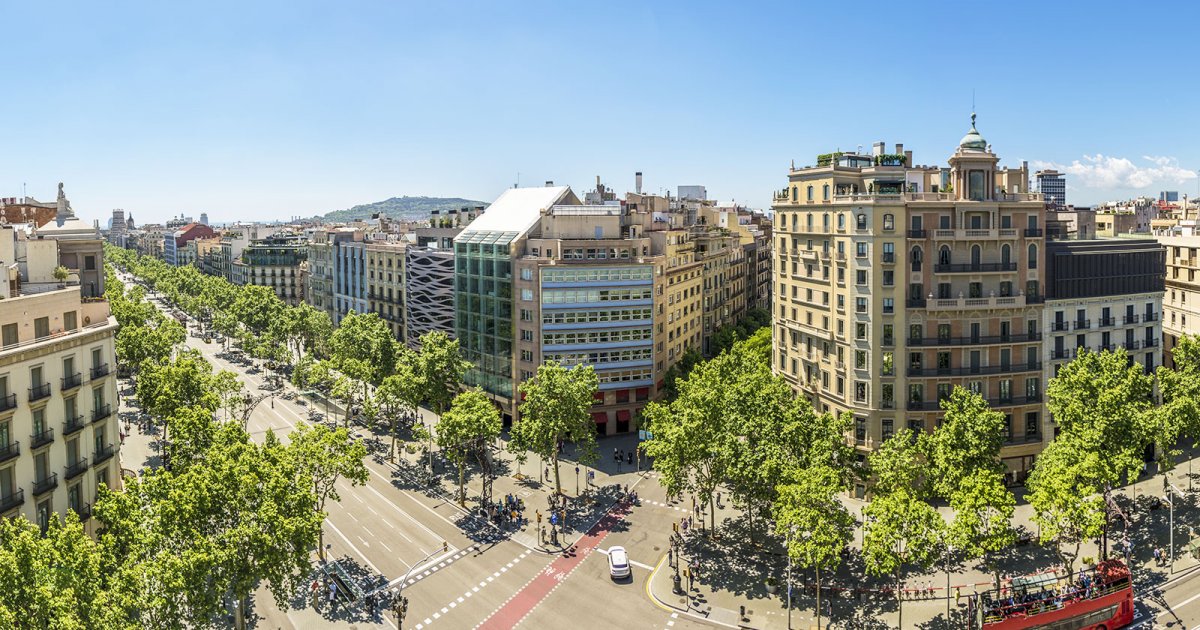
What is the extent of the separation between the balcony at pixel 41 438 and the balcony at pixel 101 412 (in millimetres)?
4226

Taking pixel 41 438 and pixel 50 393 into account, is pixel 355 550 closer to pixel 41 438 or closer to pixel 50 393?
pixel 41 438

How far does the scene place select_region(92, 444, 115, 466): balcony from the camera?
5888 centimetres

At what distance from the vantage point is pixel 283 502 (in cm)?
4872

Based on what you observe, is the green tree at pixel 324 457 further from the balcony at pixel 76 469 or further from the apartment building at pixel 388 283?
the apartment building at pixel 388 283

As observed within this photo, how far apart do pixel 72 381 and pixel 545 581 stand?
128 feet

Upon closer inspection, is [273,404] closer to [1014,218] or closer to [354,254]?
[354,254]

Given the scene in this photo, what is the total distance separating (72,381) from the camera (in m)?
56.5

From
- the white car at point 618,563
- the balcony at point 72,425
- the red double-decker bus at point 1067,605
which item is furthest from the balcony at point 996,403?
the balcony at point 72,425

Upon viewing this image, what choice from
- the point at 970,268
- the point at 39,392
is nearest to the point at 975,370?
the point at 970,268

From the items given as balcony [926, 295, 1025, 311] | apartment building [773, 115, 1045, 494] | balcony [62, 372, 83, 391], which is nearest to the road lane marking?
balcony [62, 372, 83, 391]

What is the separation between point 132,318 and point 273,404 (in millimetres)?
28215

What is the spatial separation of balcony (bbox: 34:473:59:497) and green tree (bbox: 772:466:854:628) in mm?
51658

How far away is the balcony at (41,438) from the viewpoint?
52.8m

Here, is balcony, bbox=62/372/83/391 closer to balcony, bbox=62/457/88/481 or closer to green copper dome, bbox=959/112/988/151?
balcony, bbox=62/457/88/481
